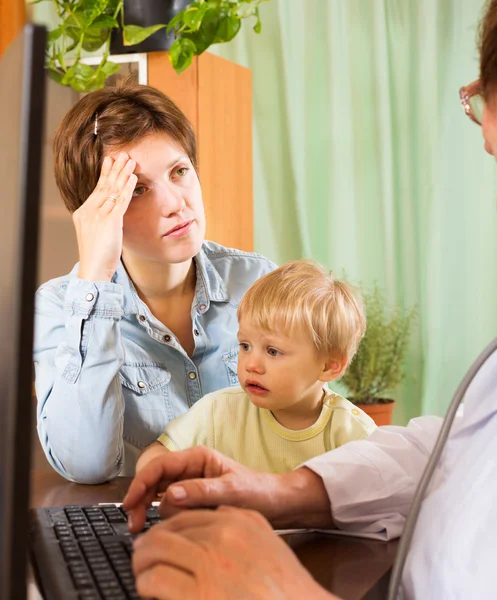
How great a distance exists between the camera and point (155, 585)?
60cm

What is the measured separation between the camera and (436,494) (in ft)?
2.62

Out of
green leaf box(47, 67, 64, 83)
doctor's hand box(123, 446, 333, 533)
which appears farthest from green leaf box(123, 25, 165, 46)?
doctor's hand box(123, 446, 333, 533)

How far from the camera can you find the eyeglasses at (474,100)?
883mm

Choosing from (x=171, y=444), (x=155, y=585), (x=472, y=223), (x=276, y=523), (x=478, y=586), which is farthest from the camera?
(x=472, y=223)

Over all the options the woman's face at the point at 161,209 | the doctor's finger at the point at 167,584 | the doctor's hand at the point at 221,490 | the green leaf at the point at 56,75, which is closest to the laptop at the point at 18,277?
the doctor's finger at the point at 167,584

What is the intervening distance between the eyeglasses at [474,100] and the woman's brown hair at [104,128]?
71 centimetres

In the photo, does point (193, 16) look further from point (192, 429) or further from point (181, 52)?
point (192, 429)

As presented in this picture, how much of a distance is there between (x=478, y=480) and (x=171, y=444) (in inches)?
26.1

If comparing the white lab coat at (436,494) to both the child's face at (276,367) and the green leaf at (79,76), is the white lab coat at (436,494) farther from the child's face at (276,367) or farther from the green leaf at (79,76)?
the green leaf at (79,76)

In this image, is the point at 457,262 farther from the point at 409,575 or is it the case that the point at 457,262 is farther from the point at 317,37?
the point at 409,575

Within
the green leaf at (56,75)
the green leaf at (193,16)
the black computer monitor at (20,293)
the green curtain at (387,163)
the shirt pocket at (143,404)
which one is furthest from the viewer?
the green curtain at (387,163)

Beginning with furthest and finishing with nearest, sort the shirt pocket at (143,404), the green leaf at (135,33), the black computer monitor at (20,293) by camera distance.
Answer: the green leaf at (135,33)
the shirt pocket at (143,404)
the black computer monitor at (20,293)

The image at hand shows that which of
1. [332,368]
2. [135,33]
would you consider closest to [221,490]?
[332,368]

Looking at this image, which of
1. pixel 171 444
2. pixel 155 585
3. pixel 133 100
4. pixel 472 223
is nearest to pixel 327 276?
pixel 171 444
